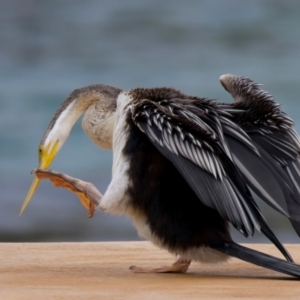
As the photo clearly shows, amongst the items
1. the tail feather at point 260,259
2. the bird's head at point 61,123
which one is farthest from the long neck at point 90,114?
the tail feather at point 260,259

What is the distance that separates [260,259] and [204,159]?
46 cm

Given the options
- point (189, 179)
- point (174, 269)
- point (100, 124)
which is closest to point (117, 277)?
point (174, 269)

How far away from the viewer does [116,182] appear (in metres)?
3.92

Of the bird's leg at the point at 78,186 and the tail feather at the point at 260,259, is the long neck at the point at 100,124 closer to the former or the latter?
the bird's leg at the point at 78,186

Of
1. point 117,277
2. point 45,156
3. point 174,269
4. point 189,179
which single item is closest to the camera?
point 189,179

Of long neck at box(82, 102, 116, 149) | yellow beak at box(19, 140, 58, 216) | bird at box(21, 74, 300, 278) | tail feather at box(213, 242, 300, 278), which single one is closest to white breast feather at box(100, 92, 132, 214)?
bird at box(21, 74, 300, 278)

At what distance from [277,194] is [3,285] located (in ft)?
3.78

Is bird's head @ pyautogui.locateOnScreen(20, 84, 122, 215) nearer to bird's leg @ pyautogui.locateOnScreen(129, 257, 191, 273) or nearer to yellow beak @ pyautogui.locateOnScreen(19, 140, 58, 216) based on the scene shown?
yellow beak @ pyautogui.locateOnScreen(19, 140, 58, 216)

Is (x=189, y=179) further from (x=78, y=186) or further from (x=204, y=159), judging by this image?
(x=78, y=186)

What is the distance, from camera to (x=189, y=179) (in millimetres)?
3707

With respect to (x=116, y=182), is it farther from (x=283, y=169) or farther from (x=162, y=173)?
(x=283, y=169)

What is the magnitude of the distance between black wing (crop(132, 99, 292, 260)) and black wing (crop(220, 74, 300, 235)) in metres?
0.09

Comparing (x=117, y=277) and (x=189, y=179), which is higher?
(x=189, y=179)

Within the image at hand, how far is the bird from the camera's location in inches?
147
